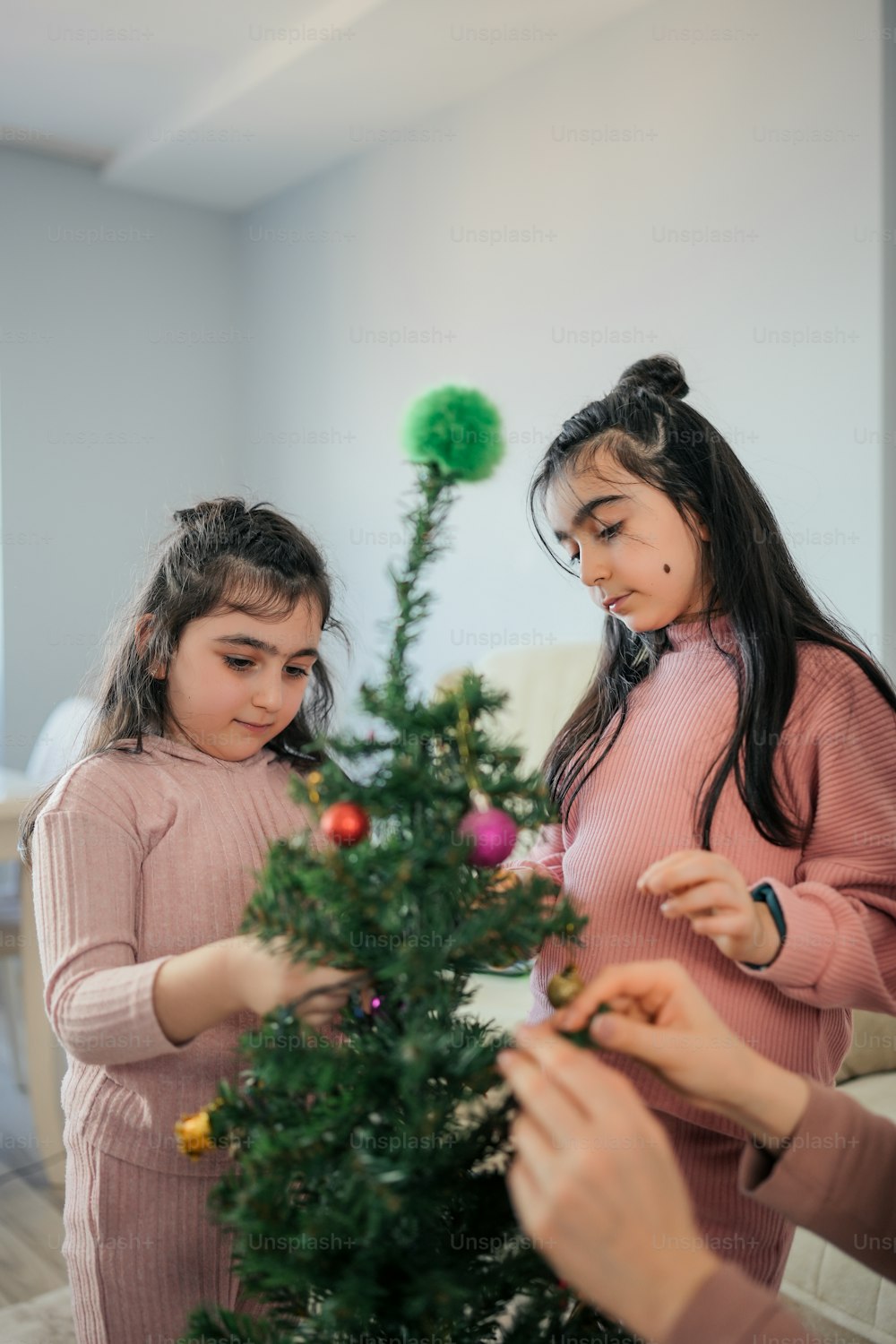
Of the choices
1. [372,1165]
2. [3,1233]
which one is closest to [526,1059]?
[372,1165]

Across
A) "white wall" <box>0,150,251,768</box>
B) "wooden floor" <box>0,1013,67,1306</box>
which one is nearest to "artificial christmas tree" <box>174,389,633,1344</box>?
"wooden floor" <box>0,1013,67,1306</box>

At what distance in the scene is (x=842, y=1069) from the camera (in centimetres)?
178

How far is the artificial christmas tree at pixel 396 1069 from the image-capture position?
63 centimetres

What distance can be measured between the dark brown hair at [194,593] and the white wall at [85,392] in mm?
2844

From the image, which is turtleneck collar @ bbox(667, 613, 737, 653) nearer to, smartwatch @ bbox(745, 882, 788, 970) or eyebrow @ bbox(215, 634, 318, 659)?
smartwatch @ bbox(745, 882, 788, 970)

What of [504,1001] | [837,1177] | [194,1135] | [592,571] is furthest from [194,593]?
[504,1001]

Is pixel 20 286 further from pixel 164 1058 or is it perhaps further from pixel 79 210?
pixel 164 1058

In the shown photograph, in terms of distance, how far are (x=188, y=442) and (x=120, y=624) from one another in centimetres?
332

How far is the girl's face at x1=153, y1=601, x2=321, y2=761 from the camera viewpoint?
105 centimetres

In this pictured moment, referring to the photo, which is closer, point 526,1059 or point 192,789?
point 526,1059

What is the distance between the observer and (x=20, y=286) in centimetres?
386

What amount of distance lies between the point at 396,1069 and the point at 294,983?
91mm

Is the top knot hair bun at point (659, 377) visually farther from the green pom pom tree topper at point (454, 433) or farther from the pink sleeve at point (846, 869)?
the green pom pom tree topper at point (454, 433)

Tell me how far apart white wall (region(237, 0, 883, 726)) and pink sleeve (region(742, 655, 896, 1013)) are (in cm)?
82
